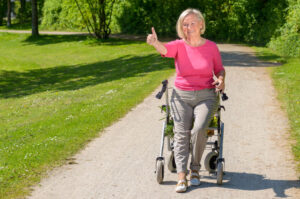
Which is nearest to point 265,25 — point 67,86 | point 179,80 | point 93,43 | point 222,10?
point 222,10

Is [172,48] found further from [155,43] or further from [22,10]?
[22,10]

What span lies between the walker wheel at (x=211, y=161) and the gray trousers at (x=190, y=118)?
400mm

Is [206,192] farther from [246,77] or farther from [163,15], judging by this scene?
[163,15]

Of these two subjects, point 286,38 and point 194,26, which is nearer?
point 194,26

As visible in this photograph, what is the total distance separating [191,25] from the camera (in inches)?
219

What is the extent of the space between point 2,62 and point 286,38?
1720 centimetres

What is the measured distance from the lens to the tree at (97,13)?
1222 inches

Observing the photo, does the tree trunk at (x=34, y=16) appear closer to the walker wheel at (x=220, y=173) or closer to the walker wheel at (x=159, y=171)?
the walker wheel at (x=159, y=171)

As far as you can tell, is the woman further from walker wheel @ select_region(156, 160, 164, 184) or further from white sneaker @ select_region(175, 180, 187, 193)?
walker wheel @ select_region(156, 160, 164, 184)

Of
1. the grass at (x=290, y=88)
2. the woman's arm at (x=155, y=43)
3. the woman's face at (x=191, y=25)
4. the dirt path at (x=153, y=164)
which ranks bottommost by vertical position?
the dirt path at (x=153, y=164)

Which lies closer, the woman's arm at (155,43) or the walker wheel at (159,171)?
the woman's arm at (155,43)

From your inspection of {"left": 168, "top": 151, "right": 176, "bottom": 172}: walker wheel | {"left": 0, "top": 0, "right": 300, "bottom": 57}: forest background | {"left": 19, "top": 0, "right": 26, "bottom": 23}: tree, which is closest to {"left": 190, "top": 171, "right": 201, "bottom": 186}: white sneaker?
{"left": 168, "top": 151, "right": 176, "bottom": 172}: walker wheel

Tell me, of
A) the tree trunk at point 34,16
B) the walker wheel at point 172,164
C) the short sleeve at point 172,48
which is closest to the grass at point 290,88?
the walker wheel at point 172,164

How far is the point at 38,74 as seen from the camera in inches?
960
